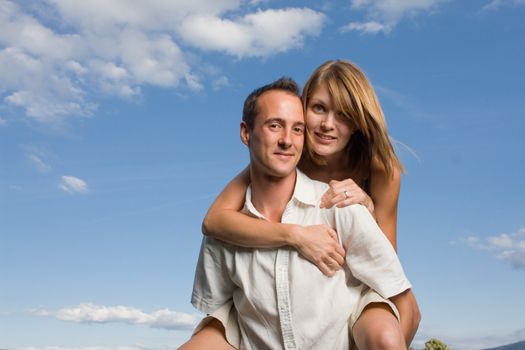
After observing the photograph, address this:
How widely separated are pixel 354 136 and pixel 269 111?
98cm

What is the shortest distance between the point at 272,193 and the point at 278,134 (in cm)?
34

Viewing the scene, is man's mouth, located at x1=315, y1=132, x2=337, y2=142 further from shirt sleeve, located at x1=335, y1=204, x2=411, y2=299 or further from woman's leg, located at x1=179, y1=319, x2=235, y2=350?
woman's leg, located at x1=179, y1=319, x2=235, y2=350

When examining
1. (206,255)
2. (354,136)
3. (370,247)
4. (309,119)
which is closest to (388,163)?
(354,136)

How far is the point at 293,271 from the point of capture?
362 centimetres

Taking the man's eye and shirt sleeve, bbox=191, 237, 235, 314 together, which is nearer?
the man's eye

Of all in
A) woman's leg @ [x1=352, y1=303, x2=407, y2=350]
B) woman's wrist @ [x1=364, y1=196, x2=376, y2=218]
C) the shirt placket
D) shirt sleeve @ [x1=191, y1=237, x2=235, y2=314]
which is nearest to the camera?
woman's leg @ [x1=352, y1=303, x2=407, y2=350]

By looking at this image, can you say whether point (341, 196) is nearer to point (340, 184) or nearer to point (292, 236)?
point (340, 184)

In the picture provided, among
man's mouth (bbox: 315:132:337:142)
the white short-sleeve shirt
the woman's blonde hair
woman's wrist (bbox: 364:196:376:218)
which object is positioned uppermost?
the woman's blonde hair

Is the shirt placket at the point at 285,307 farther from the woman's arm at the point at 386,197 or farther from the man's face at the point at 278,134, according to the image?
the woman's arm at the point at 386,197

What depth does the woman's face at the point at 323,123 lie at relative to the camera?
4.18 m

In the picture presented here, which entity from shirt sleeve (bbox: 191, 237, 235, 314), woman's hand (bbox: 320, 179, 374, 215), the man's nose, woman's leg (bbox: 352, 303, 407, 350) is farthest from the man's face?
woman's leg (bbox: 352, 303, 407, 350)

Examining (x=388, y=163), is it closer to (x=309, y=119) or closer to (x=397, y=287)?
(x=309, y=119)

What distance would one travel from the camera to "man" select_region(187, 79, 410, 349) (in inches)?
141

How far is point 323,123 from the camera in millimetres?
4180
